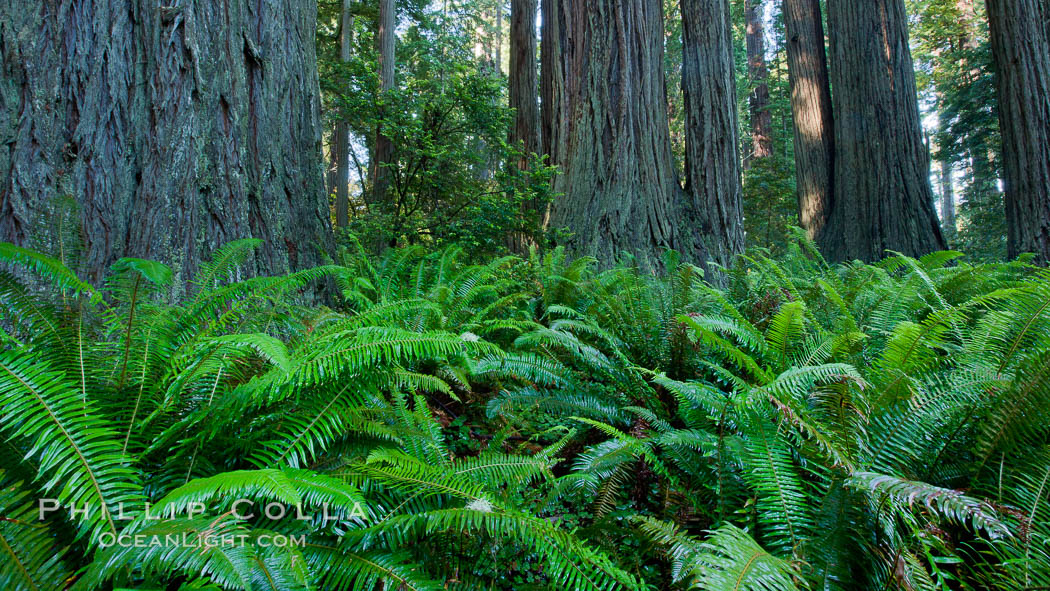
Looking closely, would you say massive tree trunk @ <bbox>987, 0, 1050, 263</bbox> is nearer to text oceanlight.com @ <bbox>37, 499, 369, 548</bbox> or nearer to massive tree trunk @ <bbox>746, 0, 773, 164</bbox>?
text oceanlight.com @ <bbox>37, 499, 369, 548</bbox>

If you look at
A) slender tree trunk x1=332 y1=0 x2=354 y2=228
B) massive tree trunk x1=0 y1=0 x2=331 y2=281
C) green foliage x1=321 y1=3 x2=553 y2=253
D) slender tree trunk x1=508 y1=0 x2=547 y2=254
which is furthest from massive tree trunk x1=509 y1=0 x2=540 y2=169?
massive tree trunk x1=0 y1=0 x2=331 y2=281

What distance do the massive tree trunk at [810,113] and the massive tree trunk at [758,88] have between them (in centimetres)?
659

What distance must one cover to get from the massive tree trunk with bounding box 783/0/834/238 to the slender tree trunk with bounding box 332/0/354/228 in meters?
→ 8.05

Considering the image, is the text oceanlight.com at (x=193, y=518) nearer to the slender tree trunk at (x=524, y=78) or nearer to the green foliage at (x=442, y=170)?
the green foliage at (x=442, y=170)

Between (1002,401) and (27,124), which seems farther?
(27,124)

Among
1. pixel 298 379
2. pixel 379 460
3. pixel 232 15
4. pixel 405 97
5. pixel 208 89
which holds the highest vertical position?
pixel 405 97

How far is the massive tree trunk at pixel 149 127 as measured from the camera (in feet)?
7.45

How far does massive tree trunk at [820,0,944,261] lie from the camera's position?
20.5 ft

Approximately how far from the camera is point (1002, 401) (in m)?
1.42

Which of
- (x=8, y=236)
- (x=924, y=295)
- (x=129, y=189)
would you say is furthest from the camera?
(x=924, y=295)

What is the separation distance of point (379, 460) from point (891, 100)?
815cm

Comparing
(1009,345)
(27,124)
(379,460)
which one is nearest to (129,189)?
(27,124)

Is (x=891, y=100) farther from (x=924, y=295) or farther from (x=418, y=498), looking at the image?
(x=418, y=498)

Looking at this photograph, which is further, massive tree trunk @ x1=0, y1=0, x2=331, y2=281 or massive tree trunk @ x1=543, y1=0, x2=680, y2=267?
massive tree trunk @ x1=543, y1=0, x2=680, y2=267
